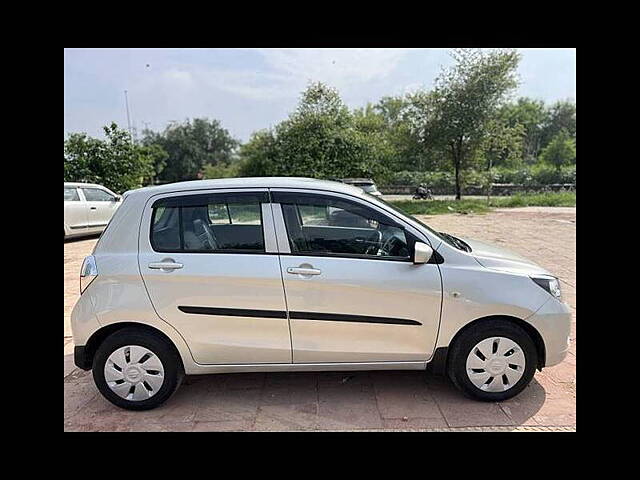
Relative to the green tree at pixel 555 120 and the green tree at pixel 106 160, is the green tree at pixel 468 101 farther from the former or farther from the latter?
the green tree at pixel 555 120

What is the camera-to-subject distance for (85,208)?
11125 mm

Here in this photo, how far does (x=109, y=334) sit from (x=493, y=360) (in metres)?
2.84

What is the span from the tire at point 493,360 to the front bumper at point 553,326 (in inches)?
4.2

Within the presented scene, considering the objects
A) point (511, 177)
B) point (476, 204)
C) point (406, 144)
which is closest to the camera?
point (476, 204)

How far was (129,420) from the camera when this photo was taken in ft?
9.58

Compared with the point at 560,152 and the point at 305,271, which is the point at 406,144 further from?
the point at 305,271

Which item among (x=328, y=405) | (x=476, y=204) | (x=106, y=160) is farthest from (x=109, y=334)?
(x=476, y=204)

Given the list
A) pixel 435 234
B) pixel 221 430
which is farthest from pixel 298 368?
pixel 435 234

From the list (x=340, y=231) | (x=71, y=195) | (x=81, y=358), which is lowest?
(x=81, y=358)

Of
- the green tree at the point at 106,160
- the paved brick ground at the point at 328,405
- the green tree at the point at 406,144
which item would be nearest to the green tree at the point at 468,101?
the green tree at the point at 406,144

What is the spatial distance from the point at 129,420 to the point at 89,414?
0.35 m

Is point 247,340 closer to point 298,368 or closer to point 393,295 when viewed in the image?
point 298,368

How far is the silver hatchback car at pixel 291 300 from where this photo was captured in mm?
2904

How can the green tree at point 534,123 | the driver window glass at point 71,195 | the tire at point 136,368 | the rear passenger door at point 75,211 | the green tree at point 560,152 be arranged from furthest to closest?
the green tree at point 534,123
the green tree at point 560,152
the driver window glass at point 71,195
the rear passenger door at point 75,211
the tire at point 136,368
